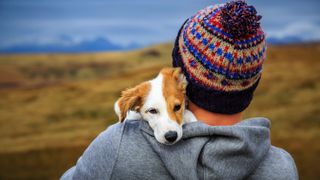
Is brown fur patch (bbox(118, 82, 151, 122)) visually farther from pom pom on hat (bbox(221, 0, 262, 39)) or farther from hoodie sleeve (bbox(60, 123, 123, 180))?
pom pom on hat (bbox(221, 0, 262, 39))

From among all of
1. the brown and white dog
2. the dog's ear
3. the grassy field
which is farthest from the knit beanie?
the grassy field

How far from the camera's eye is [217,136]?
243 centimetres

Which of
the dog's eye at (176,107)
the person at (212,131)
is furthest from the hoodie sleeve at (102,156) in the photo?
the dog's eye at (176,107)

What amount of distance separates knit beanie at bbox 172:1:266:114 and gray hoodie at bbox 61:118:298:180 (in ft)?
0.73

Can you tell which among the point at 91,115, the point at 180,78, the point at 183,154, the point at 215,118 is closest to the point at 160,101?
the point at 180,78

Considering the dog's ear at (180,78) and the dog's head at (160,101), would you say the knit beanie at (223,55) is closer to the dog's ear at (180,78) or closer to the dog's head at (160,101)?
the dog's ear at (180,78)

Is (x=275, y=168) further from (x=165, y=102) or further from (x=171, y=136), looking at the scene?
(x=165, y=102)

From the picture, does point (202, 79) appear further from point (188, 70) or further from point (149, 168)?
point (149, 168)

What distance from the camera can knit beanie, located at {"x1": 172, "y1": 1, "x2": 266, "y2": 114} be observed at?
8.09ft

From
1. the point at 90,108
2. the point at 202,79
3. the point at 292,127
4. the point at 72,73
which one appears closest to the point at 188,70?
the point at 202,79

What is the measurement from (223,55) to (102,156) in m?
0.87

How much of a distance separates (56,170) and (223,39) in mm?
13325

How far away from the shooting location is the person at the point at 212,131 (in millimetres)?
2383

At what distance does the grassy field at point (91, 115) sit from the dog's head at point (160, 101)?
3626 mm
